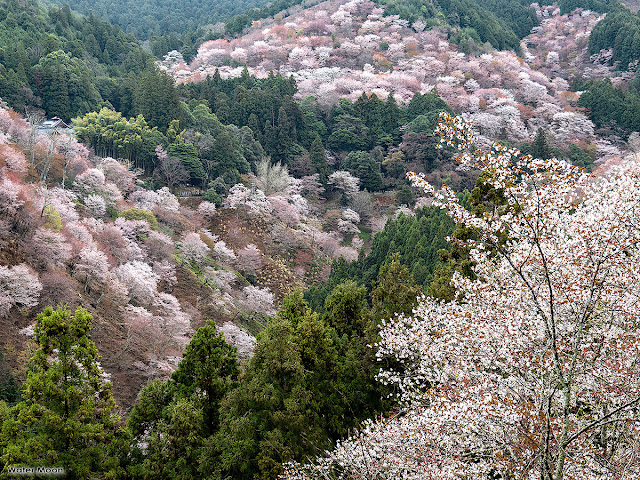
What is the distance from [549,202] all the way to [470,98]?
42910 millimetres

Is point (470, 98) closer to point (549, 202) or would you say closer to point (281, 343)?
point (281, 343)

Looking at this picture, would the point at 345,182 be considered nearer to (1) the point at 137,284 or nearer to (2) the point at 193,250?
(2) the point at 193,250

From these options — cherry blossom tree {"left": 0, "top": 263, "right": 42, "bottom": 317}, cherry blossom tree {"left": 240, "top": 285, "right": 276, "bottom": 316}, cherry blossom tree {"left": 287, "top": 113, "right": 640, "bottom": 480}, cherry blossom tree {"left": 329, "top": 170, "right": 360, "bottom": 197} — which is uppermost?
cherry blossom tree {"left": 287, "top": 113, "right": 640, "bottom": 480}

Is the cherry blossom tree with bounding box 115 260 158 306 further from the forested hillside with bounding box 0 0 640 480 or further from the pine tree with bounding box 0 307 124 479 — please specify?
the pine tree with bounding box 0 307 124 479

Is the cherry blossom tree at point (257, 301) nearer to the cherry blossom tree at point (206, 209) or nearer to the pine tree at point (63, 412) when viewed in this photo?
the cherry blossom tree at point (206, 209)

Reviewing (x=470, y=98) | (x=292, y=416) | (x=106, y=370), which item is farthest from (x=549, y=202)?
(x=470, y=98)

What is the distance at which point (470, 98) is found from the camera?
43.8 meters

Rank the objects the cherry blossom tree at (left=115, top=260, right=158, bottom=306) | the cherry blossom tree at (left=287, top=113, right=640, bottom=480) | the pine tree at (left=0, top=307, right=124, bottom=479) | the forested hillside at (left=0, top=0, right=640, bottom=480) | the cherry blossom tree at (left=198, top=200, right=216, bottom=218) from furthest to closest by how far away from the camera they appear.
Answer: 1. the cherry blossom tree at (left=198, top=200, right=216, bottom=218)
2. the cherry blossom tree at (left=115, top=260, right=158, bottom=306)
3. the pine tree at (left=0, top=307, right=124, bottom=479)
4. the forested hillside at (left=0, top=0, right=640, bottom=480)
5. the cherry blossom tree at (left=287, top=113, right=640, bottom=480)

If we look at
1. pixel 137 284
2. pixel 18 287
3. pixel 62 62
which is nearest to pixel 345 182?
pixel 137 284

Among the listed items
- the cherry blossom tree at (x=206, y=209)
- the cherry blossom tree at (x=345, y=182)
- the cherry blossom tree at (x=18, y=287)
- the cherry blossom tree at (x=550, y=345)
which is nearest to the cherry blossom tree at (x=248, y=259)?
the cherry blossom tree at (x=206, y=209)

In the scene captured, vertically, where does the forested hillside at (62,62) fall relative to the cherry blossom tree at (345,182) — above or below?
above

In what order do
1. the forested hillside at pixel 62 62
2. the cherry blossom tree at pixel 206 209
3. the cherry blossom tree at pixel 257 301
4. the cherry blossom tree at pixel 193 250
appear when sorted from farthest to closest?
the forested hillside at pixel 62 62, the cherry blossom tree at pixel 206 209, the cherry blossom tree at pixel 193 250, the cherry blossom tree at pixel 257 301

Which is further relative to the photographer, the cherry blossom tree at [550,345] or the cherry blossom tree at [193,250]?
the cherry blossom tree at [193,250]

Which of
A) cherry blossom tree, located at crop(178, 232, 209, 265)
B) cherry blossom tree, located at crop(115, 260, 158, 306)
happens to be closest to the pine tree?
cherry blossom tree, located at crop(115, 260, 158, 306)
